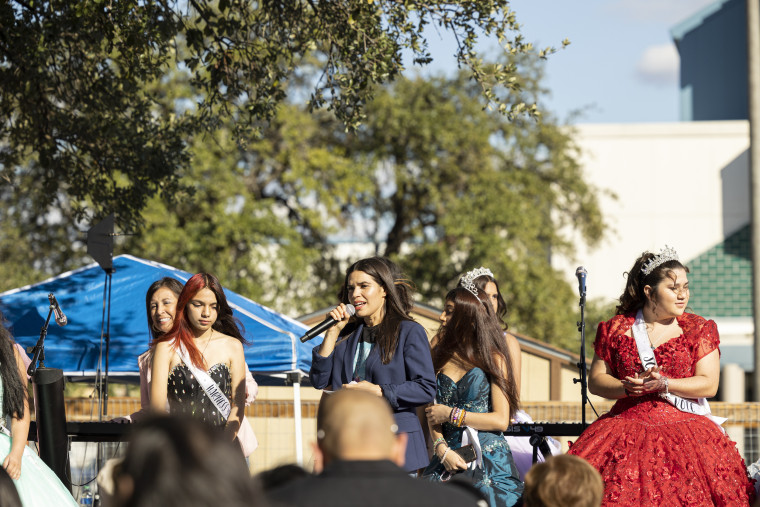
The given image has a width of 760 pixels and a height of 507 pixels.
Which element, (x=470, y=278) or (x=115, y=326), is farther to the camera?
(x=115, y=326)

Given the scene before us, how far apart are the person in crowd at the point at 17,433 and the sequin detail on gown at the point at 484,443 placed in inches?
86.0

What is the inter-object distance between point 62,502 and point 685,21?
3122 centimetres

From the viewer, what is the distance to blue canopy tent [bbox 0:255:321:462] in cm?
903

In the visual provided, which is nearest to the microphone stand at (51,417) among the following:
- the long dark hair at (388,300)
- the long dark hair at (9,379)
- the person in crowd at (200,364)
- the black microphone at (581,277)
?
the long dark hair at (9,379)

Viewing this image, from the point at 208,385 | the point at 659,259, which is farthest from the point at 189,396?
the point at 659,259

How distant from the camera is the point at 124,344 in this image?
367 inches

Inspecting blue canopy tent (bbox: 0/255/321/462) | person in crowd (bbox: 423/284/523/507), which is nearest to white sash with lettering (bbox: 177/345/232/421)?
person in crowd (bbox: 423/284/523/507)

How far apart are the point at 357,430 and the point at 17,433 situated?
11.4 ft

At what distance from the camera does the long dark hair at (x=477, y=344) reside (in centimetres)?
561

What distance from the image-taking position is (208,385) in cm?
554

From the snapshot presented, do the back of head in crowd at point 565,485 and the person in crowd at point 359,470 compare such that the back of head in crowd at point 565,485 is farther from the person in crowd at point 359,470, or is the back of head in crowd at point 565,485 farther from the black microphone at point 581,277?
the black microphone at point 581,277

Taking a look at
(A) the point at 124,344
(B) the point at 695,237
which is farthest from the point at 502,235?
(A) the point at 124,344

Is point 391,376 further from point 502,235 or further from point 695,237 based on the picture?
point 695,237

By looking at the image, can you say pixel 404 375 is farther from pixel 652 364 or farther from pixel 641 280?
pixel 641 280
